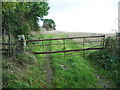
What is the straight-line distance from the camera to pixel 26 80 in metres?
4.01

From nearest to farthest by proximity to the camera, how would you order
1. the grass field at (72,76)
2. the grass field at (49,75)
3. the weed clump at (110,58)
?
the grass field at (49,75) < the grass field at (72,76) < the weed clump at (110,58)

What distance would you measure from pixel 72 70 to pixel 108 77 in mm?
1526

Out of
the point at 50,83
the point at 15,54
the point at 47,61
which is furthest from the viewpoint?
the point at 47,61

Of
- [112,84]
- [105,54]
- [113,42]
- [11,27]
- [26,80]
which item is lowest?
[112,84]

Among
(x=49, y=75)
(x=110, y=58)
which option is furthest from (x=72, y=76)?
(x=110, y=58)

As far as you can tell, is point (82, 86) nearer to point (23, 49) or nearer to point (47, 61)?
point (47, 61)

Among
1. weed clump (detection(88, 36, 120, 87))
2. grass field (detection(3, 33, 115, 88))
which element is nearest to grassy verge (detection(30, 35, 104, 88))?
grass field (detection(3, 33, 115, 88))

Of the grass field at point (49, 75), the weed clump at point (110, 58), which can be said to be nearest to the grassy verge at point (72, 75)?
the grass field at point (49, 75)

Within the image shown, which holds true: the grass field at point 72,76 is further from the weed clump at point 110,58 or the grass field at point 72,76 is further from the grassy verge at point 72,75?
the weed clump at point 110,58

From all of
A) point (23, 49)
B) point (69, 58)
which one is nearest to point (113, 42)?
point (69, 58)

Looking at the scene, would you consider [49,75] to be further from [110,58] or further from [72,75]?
[110,58]

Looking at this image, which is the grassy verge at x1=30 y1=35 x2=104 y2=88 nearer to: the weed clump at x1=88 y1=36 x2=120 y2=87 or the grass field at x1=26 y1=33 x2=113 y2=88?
the grass field at x1=26 y1=33 x2=113 y2=88

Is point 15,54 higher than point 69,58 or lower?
higher

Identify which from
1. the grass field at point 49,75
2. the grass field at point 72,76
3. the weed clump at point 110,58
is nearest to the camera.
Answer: the grass field at point 49,75
